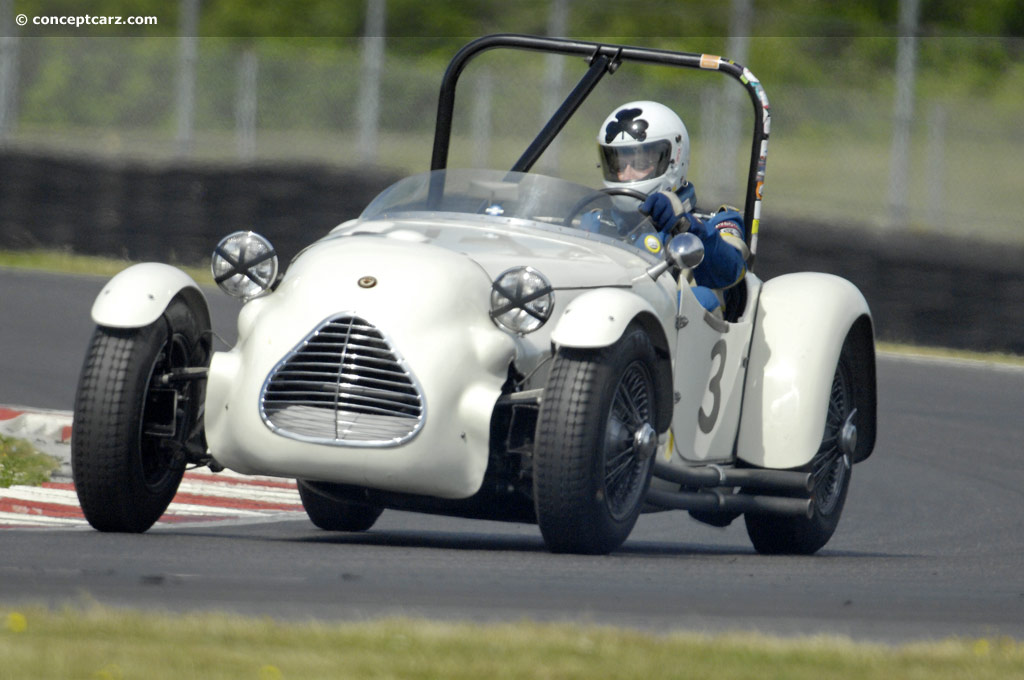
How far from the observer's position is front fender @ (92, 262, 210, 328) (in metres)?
5.47

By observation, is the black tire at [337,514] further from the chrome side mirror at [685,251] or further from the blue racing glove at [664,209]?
the chrome side mirror at [685,251]

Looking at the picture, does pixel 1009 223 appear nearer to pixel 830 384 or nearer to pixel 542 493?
pixel 830 384

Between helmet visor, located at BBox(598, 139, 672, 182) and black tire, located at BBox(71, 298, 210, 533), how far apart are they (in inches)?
66.9

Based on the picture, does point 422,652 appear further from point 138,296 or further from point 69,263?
point 69,263

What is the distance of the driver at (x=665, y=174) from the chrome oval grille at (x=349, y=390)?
1.43 metres

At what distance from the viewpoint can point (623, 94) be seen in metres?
18.5

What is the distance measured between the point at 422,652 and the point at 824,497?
11.9 ft

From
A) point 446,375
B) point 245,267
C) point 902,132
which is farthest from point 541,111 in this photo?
point 446,375

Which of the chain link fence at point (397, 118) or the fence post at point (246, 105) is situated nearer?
the chain link fence at point (397, 118)

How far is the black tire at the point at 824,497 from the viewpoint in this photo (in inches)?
269

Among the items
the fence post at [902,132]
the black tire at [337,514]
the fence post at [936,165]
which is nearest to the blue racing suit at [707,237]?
the black tire at [337,514]

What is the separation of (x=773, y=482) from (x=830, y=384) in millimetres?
439

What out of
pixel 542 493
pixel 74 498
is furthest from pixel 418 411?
pixel 74 498

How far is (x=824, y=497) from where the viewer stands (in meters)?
6.96
